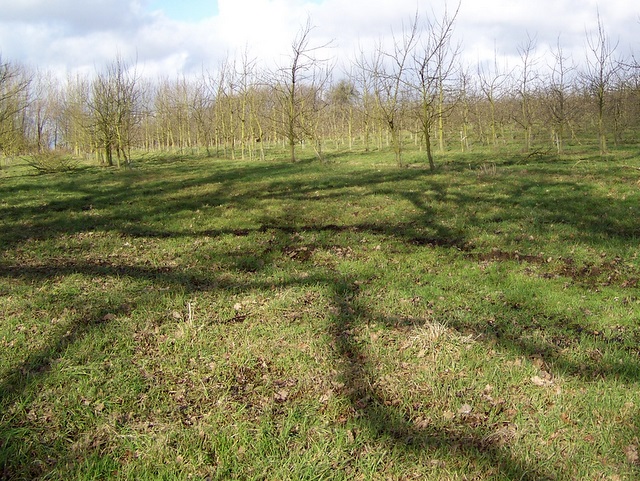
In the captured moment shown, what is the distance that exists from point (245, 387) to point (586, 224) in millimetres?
7959

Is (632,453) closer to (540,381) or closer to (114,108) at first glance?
(540,381)

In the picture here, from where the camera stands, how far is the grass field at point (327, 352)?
10.2ft

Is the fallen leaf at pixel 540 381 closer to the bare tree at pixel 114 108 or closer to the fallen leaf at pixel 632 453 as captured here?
the fallen leaf at pixel 632 453

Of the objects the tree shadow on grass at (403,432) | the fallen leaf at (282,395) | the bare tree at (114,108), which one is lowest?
the tree shadow on grass at (403,432)

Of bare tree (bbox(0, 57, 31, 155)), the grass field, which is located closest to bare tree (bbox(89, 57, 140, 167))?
bare tree (bbox(0, 57, 31, 155))

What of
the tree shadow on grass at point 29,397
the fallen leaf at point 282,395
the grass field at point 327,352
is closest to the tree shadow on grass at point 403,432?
the grass field at point 327,352

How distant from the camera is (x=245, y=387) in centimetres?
388

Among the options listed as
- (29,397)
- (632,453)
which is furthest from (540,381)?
(29,397)

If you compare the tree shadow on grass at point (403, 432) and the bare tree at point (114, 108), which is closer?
the tree shadow on grass at point (403, 432)

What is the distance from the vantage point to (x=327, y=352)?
436cm

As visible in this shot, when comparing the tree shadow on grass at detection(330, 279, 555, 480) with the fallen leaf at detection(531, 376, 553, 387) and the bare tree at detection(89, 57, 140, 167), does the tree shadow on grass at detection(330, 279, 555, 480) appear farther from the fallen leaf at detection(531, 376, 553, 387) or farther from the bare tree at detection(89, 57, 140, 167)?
the bare tree at detection(89, 57, 140, 167)

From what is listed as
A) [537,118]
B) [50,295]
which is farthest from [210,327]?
[537,118]

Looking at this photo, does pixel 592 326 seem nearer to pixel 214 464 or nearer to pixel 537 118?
pixel 214 464

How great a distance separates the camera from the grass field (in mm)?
3102
